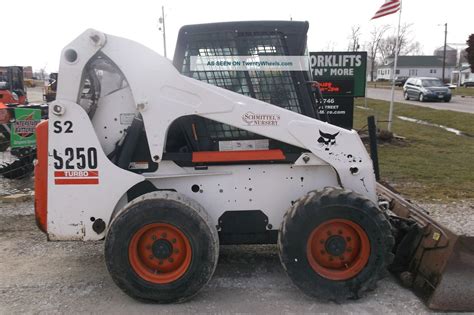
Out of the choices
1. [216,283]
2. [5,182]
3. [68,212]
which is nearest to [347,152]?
[216,283]

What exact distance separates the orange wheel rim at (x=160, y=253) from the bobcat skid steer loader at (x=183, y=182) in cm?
1

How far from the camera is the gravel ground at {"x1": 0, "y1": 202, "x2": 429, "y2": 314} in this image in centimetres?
397

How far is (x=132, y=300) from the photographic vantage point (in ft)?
13.5

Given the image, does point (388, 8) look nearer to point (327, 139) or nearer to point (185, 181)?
point (327, 139)

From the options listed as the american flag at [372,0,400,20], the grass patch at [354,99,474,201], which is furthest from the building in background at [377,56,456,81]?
the american flag at [372,0,400,20]

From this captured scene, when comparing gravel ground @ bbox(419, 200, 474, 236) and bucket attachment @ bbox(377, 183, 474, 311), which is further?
gravel ground @ bbox(419, 200, 474, 236)

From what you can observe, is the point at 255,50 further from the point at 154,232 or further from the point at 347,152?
the point at 154,232

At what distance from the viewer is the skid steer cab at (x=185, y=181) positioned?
400 cm

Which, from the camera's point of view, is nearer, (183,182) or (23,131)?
(183,182)

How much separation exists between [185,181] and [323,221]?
1.30m

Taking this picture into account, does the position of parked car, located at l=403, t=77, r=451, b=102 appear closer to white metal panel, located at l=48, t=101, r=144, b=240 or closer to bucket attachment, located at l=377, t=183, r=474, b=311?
bucket attachment, located at l=377, t=183, r=474, b=311

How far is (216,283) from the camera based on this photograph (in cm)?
445

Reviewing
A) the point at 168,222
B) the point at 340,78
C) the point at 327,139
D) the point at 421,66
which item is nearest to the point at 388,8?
the point at 340,78

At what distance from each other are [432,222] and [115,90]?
319cm
